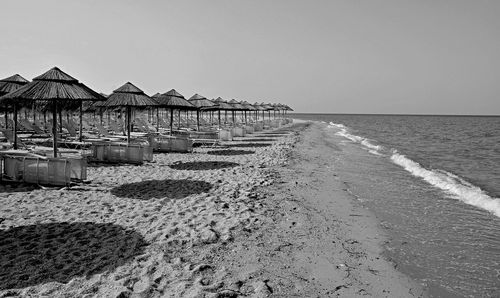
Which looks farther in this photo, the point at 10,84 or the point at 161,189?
the point at 10,84

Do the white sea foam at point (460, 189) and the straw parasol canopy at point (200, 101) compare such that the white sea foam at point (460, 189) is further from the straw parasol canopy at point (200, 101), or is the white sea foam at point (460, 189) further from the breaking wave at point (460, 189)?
the straw parasol canopy at point (200, 101)

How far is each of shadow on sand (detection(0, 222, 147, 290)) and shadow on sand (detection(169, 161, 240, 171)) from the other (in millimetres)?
4602

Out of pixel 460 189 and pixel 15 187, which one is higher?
pixel 15 187

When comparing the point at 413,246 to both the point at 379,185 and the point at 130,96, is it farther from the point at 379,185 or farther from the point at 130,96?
the point at 130,96

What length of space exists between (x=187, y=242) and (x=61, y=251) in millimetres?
1382

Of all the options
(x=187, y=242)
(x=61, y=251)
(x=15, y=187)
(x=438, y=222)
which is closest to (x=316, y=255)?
(x=187, y=242)

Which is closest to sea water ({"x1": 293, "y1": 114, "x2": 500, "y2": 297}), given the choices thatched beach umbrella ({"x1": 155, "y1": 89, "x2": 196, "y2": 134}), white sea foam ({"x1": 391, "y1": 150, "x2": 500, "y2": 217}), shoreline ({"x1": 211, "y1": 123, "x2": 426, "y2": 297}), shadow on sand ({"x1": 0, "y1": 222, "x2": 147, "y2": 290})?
white sea foam ({"x1": 391, "y1": 150, "x2": 500, "y2": 217})

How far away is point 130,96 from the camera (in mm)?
9672

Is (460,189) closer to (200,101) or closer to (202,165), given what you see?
(202,165)

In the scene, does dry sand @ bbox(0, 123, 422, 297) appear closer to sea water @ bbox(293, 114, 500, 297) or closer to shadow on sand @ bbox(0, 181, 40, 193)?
shadow on sand @ bbox(0, 181, 40, 193)

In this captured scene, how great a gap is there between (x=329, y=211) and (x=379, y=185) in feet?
11.7

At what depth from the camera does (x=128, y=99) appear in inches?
376

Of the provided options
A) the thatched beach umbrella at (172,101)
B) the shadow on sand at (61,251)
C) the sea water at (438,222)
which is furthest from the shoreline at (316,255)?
the thatched beach umbrella at (172,101)

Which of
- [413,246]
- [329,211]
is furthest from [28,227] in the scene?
[413,246]
